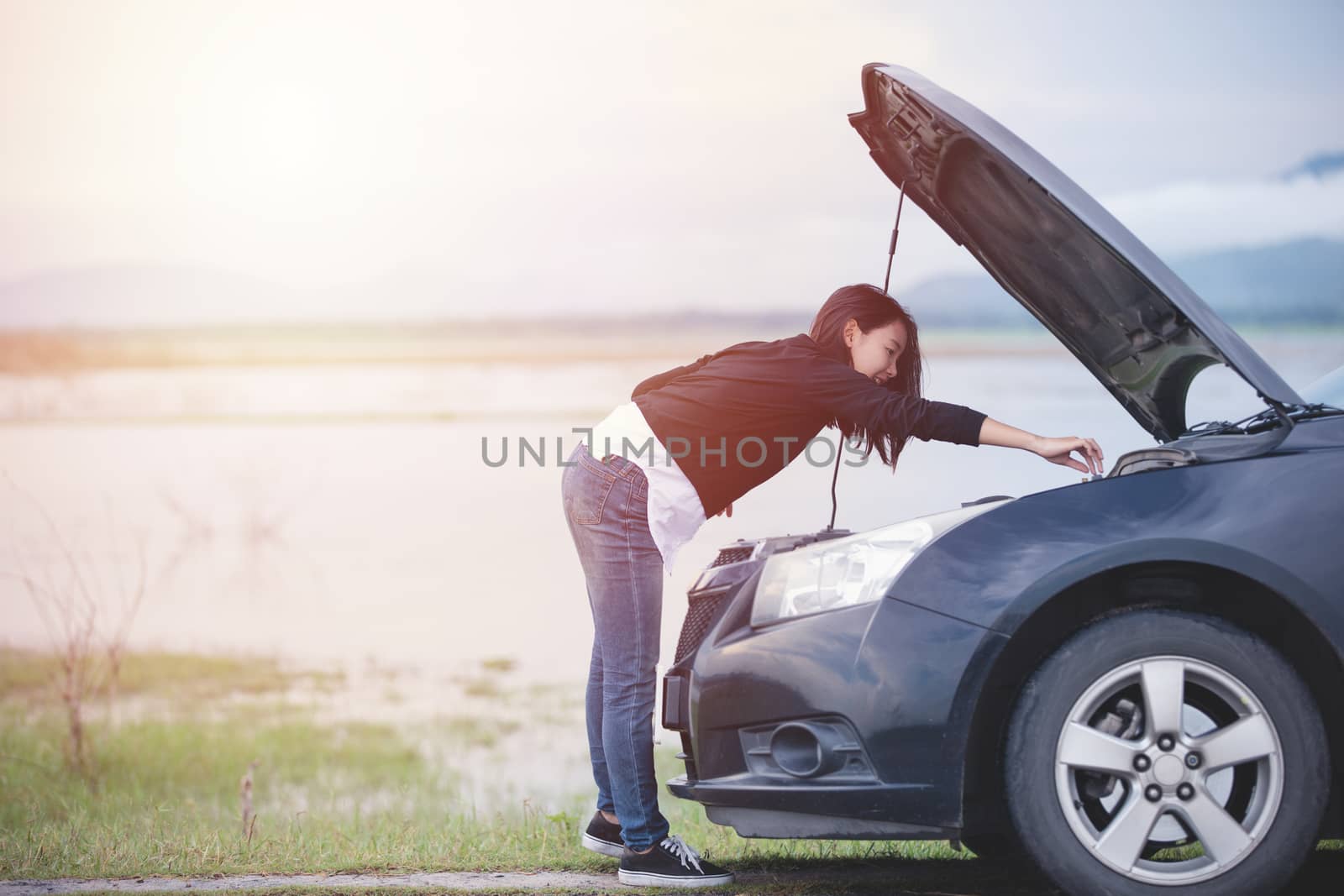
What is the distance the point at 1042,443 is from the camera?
305 centimetres

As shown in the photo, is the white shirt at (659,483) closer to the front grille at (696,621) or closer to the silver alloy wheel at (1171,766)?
the front grille at (696,621)

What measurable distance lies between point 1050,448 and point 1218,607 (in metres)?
0.56

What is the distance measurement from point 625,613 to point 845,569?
81 centimetres

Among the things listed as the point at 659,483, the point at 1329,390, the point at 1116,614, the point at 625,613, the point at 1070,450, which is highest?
the point at 1329,390

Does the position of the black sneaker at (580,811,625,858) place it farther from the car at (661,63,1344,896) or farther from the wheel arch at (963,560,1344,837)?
the wheel arch at (963,560,1344,837)

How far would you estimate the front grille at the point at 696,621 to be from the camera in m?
3.17

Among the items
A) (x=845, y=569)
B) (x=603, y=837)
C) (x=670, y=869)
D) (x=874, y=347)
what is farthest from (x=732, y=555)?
(x=603, y=837)

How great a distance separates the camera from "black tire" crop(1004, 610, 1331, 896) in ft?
8.46

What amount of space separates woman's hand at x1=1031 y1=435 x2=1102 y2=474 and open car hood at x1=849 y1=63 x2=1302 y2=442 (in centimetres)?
37

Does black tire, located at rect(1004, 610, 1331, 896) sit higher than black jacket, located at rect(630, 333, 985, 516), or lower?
lower

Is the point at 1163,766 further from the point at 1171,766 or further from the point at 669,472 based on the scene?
the point at 669,472

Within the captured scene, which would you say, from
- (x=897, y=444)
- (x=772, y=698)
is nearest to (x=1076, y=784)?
(x=772, y=698)

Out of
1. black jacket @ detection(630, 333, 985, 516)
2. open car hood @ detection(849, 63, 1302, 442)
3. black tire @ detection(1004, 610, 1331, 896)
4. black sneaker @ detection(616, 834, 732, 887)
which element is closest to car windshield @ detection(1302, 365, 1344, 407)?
open car hood @ detection(849, 63, 1302, 442)

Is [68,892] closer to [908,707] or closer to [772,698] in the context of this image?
[772,698]
